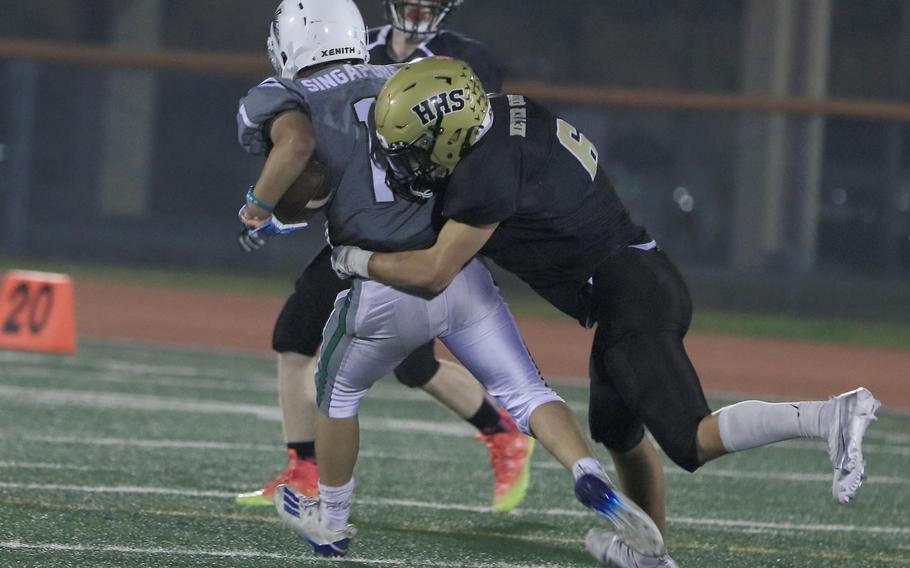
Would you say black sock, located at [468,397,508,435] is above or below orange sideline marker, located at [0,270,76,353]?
above

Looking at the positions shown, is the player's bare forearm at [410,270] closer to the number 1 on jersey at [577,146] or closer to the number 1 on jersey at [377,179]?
the number 1 on jersey at [377,179]

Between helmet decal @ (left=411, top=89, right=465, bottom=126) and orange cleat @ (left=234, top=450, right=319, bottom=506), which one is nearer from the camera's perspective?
helmet decal @ (left=411, top=89, right=465, bottom=126)

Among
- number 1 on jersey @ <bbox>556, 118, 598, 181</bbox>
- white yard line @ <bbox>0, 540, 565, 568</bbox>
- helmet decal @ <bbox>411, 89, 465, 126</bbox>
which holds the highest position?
helmet decal @ <bbox>411, 89, 465, 126</bbox>

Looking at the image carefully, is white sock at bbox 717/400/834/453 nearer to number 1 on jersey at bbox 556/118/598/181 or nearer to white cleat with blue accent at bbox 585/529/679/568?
white cleat with blue accent at bbox 585/529/679/568

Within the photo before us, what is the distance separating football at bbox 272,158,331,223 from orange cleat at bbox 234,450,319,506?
1.16 meters

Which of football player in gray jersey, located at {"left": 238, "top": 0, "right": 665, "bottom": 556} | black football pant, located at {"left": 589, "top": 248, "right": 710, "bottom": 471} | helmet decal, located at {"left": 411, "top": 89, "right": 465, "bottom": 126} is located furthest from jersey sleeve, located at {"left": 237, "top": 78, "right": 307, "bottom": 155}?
black football pant, located at {"left": 589, "top": 248, "right": 710, "bottom": 471}

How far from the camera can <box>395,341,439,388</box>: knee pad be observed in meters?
5.47

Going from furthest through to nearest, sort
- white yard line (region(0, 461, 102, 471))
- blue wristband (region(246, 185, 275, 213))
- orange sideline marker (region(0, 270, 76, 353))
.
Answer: orange sideline marker (region(0, 270, 76, 353)), white yard line (region(0, 461, 102, 471)), blue wristband (region(246, 185, 275, 213))

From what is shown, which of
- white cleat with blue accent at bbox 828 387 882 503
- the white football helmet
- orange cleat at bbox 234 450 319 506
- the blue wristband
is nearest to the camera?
white cleat with blue accent at bbox 828 387 882 503

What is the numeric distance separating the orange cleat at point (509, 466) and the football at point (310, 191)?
1.54 m

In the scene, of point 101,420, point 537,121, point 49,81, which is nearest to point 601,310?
point 537,121

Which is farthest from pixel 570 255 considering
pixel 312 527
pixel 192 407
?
pixel 192 407

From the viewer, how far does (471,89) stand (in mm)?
3982

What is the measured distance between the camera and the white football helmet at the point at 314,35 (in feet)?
14.9
